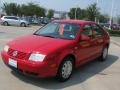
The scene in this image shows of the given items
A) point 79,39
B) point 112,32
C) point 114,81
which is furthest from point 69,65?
point 112,32

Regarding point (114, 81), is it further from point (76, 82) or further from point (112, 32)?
point (112, 32)

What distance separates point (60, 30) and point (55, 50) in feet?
4.93

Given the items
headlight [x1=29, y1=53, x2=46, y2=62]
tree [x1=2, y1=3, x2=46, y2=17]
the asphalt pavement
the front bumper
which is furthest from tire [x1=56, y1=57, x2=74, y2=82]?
tree [x1=2, y1=3, x2=46, y2=17]

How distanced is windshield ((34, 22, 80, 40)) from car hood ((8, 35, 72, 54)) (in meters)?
0.35

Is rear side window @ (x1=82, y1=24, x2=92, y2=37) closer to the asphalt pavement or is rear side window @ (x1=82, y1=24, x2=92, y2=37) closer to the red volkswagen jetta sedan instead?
the red volkswagen jetta sedan

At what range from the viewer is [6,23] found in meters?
36.0

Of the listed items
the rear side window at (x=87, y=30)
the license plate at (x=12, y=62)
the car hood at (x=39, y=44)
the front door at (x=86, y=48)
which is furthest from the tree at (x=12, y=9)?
the license plate at (x=12, y=62)

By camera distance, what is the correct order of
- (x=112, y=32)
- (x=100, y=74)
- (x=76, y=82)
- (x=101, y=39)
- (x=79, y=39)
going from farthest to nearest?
(x=112, y=32) < (x=101, y=39) < (x=100, y=74) < (x=79, y=39) < (x=76, y=82)

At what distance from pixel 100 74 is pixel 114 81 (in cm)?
75

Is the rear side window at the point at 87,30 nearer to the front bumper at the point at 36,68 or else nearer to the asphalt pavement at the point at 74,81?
the asphalt pavement at the point at 74,81

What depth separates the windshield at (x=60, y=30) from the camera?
7.23 m

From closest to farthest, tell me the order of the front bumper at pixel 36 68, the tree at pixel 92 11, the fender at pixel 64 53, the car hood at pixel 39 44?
the front bumper at pixel 36 68, the car hood at pixel 39 44, the fender at pixel 64 53, the tree at pixel 92 11

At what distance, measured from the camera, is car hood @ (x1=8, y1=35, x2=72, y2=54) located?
6070 millimetres

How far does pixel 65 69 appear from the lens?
21.6 ft
